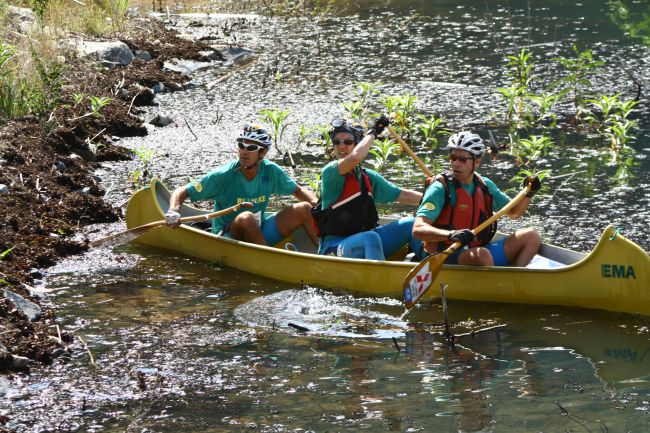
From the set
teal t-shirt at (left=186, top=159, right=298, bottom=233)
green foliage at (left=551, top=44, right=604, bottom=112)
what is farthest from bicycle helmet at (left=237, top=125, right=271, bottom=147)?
green foliage at (left=551, top=44, right=604, bottom=112)

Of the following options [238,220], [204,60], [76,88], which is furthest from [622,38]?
[238,220]

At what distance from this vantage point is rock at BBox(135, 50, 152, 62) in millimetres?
18312

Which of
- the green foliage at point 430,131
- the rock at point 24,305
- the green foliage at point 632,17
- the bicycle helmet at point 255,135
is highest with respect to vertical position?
the green foliage at point 632,17

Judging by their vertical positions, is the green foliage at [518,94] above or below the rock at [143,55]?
below

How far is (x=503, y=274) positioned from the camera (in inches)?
337

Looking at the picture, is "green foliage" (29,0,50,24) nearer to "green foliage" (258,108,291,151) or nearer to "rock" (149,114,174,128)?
"rock" (149,114,174,128)

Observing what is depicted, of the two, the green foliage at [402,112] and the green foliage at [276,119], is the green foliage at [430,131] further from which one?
the green foliage at [276,119]

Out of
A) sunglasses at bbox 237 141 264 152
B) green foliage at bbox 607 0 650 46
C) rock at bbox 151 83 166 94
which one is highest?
green foliage at bbox 607 0 650 46

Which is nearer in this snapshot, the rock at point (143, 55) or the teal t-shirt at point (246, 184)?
the teal t-shirt at point (246, 184)

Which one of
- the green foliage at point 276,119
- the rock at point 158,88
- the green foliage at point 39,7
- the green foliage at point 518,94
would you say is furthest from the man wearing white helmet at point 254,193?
the rock at point 158,88

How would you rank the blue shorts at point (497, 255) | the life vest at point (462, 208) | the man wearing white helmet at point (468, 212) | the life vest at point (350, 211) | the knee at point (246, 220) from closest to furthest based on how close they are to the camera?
the man wearing white helmet at point (468, 212)
the life vest at point (462, 208)
the blue shorts at point (497, 255)
the life vest at point (350, 211)
the knee at point (246, 220)

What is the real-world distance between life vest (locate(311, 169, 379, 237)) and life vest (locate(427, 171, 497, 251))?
2.55 ft

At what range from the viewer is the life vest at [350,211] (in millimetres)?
9156

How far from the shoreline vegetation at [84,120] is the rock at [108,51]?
0.09 meters
